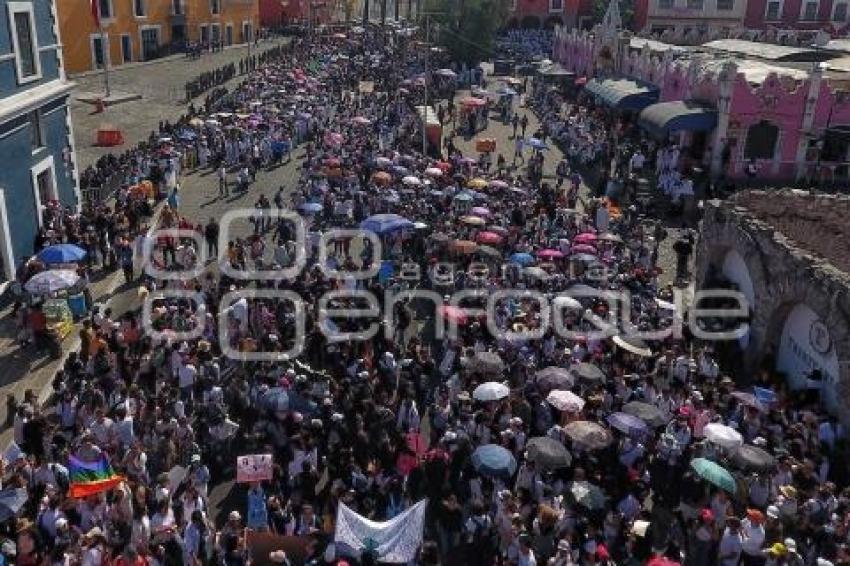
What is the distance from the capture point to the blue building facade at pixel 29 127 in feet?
74.2

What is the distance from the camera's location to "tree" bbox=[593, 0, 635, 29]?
73000 mm

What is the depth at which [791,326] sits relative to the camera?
19.6 meters

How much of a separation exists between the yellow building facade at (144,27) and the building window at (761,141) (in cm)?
3770

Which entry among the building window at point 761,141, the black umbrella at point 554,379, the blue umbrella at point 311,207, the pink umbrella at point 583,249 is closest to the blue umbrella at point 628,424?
the black umbrella at point 554,379

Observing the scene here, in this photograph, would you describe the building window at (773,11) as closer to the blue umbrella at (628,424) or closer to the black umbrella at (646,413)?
the black umbrella at (646,413)

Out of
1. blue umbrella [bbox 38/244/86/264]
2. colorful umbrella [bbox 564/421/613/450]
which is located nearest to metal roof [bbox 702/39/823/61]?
colorful umbrella [bbox 564/421/613/450]

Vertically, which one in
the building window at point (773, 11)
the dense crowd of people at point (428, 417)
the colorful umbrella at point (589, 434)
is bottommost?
the dense crowd of people at point (428, 417)

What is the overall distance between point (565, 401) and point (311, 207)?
13.6 meters

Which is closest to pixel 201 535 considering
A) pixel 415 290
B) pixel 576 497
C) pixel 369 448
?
pixel 369 448

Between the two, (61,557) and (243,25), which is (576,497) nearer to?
(61,557)

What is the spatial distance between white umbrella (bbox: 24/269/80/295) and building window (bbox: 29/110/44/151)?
24.2 feet

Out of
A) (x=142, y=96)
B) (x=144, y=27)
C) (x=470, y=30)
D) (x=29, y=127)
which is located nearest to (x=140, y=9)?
Result: (x=144, y=27)

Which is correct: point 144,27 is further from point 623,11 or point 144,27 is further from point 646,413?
point 646,413

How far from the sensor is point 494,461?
1347 centimetres
